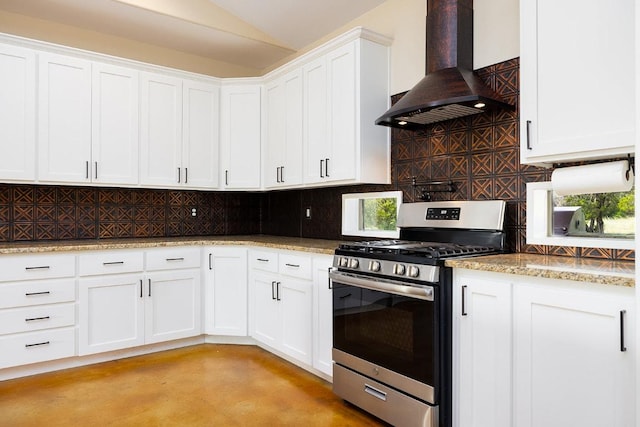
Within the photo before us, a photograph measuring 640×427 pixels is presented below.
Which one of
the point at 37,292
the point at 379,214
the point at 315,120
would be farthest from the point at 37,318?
the point at 379,214

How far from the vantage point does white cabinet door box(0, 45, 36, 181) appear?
319 centimetres

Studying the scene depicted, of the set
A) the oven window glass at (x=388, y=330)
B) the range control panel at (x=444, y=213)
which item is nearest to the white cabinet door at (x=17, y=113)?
the oven window glass at (x=388, y=330)

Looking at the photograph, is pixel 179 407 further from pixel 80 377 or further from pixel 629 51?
→ pixel 629 51

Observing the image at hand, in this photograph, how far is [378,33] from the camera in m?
3.16

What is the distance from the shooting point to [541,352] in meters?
1.80

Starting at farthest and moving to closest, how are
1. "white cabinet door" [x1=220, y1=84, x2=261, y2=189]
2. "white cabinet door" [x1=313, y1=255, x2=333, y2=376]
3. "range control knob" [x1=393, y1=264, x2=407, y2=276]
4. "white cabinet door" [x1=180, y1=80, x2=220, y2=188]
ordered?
"white cabinet door" [x1=220, y1=84, x2=261, y2=189] → "white cabinet door" [x1=180, y1=80, x2=220, y2=188] → "white cabinet door" [x1=313, y1=255, x2=333, y2=376] → "range control knob" [x1=393, y1=264, x2=407, y2=276]

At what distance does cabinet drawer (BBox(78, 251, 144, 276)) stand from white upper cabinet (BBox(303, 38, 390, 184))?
5.06 feet

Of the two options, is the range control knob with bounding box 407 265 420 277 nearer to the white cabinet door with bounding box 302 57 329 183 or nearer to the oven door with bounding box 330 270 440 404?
the oven door with bounding box 330 270 440 404

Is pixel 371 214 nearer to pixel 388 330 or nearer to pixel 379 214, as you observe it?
pixel 379 214

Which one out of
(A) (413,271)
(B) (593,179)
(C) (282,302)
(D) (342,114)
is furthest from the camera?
(C) (282,302)

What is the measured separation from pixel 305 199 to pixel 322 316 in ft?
4.80

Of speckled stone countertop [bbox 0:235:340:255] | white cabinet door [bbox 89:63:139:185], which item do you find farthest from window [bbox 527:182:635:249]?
white cabinet door [bbox 89:63:139:185]

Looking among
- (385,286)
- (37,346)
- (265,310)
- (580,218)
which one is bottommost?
(37,346)

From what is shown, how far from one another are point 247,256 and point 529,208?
2236 mm
